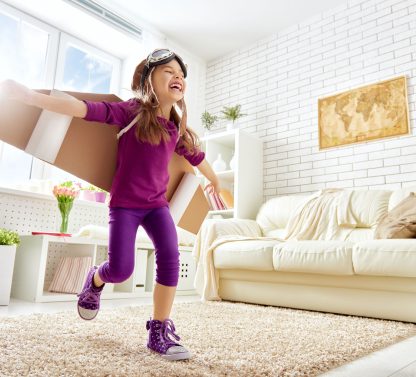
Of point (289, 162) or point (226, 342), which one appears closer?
point (226, 342)

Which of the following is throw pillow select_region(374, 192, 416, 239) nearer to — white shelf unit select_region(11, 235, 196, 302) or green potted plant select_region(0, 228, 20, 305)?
white shelf unit select_region(11, 235, 196, 302)

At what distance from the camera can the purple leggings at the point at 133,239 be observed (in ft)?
4.01

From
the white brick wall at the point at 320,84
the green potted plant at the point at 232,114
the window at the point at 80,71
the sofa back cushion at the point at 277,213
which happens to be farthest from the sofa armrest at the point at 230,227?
the window at the point at 80,71

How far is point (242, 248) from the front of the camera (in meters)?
2.50

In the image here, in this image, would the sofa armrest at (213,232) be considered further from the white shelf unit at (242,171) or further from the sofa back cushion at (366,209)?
Result: the white shelf unit at (242,171)

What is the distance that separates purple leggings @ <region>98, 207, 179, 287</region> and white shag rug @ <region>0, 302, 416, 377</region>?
0.23 metres

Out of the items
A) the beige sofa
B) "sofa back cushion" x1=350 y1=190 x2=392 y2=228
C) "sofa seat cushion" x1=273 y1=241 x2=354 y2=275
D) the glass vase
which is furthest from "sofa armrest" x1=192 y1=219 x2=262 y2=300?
the glass vase

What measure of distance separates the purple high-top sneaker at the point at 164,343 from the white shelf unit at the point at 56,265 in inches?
56.5

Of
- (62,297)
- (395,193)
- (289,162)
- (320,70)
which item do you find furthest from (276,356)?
(320,70)

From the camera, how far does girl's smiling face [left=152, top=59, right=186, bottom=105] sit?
1338 mm

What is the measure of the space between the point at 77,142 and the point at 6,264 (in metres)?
1.23

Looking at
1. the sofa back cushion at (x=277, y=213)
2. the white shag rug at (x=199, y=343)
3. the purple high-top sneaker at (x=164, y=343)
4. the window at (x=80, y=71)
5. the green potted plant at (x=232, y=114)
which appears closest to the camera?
the white shag rug at (x=199, y=343)

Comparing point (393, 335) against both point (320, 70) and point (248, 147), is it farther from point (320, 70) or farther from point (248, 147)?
point (320, 70)

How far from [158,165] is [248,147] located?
256 cm
